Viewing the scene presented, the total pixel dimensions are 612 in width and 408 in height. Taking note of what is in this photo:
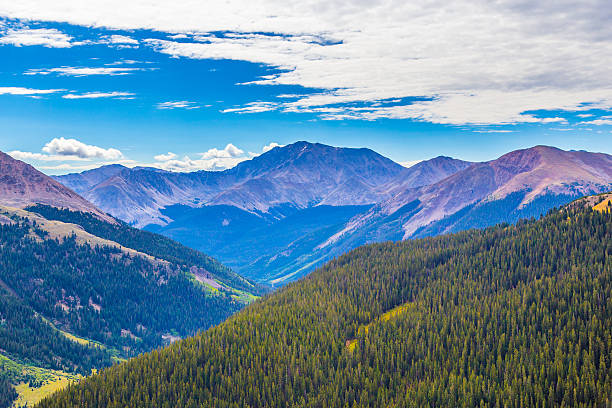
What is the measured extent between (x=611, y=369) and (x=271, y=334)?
120 metres

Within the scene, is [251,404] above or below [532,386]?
below

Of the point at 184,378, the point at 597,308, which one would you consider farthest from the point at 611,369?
the point at 184,378

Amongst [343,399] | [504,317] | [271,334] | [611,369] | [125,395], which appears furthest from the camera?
[271,334]

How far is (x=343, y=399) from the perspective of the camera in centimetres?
15225

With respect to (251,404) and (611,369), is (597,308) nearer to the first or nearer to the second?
(611,369)

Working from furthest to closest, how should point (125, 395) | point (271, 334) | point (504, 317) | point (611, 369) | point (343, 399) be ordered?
point (271, 334), point (504, 317), point (125, 395), point (343, 399), point (611, 369)

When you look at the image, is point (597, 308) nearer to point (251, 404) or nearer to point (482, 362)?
point (482, 362)

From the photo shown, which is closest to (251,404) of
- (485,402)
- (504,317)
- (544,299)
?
(485,402)

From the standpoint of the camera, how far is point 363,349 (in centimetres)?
17975

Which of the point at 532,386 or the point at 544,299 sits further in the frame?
the point at 544,299

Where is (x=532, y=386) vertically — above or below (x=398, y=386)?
above

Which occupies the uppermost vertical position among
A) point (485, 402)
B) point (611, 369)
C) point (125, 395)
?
point (611, 369)

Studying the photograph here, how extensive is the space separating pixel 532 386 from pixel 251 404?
88.9m

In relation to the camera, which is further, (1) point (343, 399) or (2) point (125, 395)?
(2) point (125, 395)
